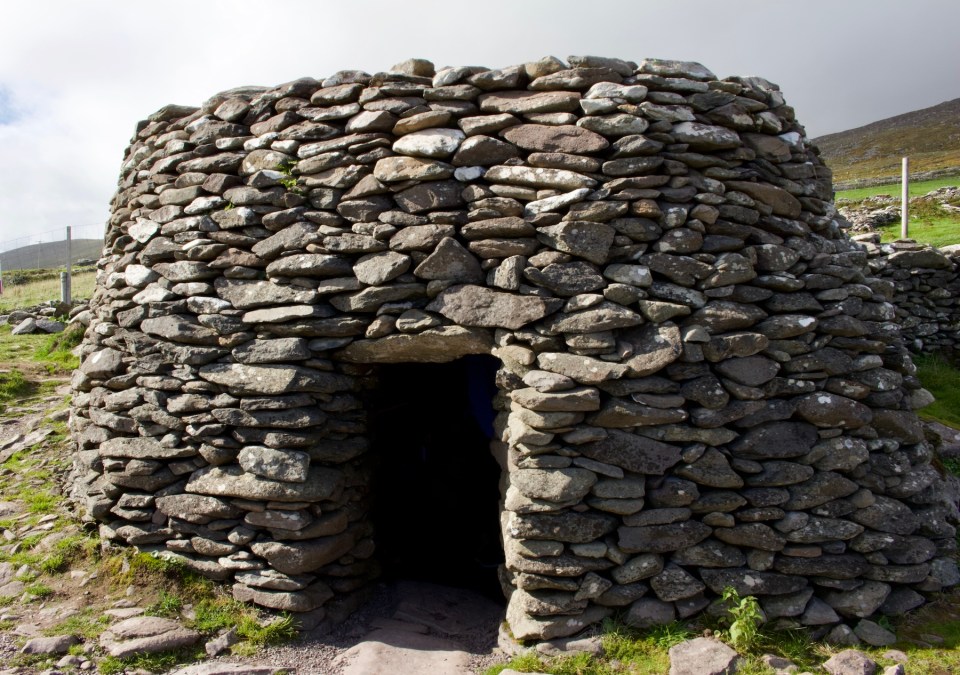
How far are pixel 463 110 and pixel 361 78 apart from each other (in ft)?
2.54

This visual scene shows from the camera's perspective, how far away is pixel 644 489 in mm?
3916

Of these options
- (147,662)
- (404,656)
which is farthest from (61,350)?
(404,656)

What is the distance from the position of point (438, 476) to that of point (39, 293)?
1524 centimetres

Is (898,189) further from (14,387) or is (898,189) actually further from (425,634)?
(14,387)

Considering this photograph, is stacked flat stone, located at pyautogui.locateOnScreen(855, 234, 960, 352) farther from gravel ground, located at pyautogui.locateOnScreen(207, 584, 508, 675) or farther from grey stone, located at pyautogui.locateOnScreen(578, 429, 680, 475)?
gravel ground, located at pyautogui.locateOnScreen(207, 584, 508, 675)

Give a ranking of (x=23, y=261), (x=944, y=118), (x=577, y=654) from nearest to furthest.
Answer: (x=577, y=654) → (x=23, y=261) → (x=944, y=118)

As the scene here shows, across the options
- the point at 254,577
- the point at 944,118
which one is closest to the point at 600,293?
the point at 254,577

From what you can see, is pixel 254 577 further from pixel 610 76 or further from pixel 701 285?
pixel 610 76

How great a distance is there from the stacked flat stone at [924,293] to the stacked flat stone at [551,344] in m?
4.83

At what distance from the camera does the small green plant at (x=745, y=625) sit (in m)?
3.70

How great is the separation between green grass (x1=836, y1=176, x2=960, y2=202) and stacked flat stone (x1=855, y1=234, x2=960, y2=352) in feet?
49.2

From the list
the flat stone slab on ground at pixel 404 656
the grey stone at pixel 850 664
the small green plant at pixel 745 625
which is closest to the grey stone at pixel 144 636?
the flat stone slab on ground at pixel 404 656

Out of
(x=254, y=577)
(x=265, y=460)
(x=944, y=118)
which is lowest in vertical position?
(x=254, y=577)

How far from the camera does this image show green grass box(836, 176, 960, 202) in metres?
22.4
